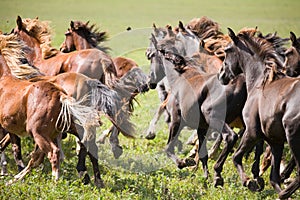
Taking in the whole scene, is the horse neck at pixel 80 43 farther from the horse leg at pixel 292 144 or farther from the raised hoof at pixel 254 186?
the horse leg at pixel 292 144

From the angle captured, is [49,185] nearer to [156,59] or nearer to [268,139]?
[268,139]

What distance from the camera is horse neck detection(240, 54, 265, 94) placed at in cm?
822

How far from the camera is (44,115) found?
794 centimetres

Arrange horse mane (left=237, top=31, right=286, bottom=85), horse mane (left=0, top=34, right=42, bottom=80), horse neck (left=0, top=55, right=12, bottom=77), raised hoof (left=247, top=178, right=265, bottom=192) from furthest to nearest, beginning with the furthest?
horse mane (left=0, top=34, right=42, bottom=80), horse neck (left=0, top=55, right=12, bottom=77), horse mane (left=237, top=31, right=286, bottom=85), raised hoof (left=247, top=178, right=265, bottom=192)

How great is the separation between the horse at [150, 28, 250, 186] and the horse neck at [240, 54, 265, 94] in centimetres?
49

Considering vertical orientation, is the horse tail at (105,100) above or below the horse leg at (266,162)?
above

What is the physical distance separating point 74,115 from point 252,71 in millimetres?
2433

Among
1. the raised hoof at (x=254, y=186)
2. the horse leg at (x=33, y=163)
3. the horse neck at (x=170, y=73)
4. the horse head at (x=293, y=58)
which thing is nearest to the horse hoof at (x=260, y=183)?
the raised hoof at (x=254, y=186)

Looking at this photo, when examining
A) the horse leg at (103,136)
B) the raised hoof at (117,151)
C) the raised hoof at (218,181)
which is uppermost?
the raised hoof at (218,181)

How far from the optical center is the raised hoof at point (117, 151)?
10297 mm

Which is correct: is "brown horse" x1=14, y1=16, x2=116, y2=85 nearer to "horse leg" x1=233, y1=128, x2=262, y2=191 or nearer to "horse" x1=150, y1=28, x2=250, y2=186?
"horse" x1=150, y1=28, x2=250, y2=186

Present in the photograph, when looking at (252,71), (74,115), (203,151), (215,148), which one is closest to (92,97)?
(74,115)

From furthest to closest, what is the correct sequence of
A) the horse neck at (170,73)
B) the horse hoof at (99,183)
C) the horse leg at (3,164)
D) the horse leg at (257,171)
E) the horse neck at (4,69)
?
the horse neck at (170,73) → the horse leg at (3,164) → the horse neck at (4,69) → the horse hoof at (99,183) → the horse leg at (257,171)

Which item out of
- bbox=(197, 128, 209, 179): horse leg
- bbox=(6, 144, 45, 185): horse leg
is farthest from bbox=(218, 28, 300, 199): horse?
bbox=(6, 144, 45, 185): horse leg
